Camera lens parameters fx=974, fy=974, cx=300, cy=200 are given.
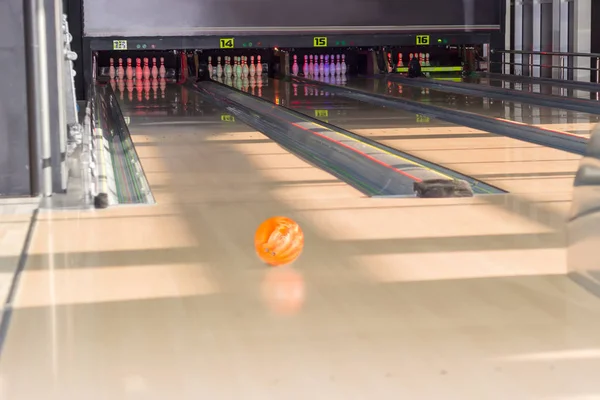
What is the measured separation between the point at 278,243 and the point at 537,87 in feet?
25.3

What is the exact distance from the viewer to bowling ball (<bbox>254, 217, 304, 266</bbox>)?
282 centimetres

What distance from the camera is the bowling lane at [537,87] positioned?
8.99 m

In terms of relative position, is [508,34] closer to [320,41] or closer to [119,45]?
[320,41]

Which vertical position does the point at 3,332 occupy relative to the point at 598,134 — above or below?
below

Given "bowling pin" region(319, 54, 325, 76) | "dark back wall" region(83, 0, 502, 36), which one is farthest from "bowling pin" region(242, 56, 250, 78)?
"dark back wall" region(83, 0, 502, 36)

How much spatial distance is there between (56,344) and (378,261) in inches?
43.2

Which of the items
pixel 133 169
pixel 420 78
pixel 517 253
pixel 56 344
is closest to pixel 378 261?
pixel 517 253

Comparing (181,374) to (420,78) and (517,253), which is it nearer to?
(517,253)

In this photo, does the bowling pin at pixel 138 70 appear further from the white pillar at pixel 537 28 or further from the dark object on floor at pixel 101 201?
the dark object on floor at pixel 101 201

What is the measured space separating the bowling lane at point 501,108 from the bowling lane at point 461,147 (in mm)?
512

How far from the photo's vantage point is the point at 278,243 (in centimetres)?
282

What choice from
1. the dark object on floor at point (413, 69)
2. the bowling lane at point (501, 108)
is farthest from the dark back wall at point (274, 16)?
the bowling lane at point (501, 108)

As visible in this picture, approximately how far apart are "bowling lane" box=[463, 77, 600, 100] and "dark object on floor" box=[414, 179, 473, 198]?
4.88m

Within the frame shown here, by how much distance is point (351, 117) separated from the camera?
7641 millimetres
